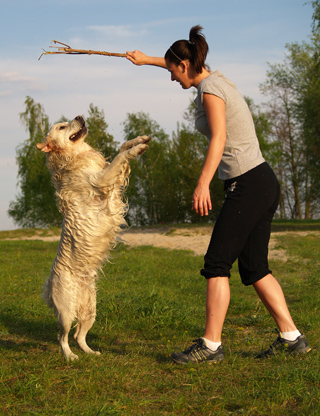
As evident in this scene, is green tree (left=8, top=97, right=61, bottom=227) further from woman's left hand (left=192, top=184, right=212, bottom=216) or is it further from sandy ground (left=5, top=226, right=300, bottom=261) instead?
woman's left hand (left=192, top=184, right=212, bottom=216)

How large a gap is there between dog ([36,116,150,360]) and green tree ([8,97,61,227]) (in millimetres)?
26075

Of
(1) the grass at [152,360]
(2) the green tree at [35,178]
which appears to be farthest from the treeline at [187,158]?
(1) the grass at [152,360]

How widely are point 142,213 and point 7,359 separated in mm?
22060

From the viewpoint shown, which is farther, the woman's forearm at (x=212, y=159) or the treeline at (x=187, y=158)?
the treeline at (x=187, y=158)

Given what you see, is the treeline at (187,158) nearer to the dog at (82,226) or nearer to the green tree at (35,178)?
the green tree at (35,178)

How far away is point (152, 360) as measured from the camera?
3906 mm

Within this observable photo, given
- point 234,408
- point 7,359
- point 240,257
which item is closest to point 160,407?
point 234,408

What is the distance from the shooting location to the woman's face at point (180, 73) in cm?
372

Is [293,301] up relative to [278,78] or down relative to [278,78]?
down

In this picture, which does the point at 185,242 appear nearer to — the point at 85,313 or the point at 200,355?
→ the point at 85,313

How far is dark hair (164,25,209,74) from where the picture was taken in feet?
11.9

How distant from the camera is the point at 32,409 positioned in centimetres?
295

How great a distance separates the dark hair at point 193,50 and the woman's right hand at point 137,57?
702mm

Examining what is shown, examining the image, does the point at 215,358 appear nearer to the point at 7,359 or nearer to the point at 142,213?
the point at 7,359
